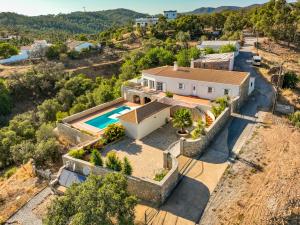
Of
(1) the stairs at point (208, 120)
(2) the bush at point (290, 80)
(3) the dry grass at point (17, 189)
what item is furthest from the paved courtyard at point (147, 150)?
(2) the bush at point (290, 80)

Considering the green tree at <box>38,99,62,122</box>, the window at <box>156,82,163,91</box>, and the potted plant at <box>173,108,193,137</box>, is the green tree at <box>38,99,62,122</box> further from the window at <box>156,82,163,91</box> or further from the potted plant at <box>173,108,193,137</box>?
the potted plant at <box>173,108,193,137</box>

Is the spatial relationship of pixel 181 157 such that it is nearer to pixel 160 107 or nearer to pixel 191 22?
pixel 160 107

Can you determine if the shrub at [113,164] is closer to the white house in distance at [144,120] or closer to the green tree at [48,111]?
the white house in distance at [144,120]

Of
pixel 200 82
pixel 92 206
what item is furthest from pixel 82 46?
pixel 92 206

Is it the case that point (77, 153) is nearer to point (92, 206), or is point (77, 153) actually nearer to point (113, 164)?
point (113, 164)

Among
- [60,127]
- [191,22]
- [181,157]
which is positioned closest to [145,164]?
[181,157]

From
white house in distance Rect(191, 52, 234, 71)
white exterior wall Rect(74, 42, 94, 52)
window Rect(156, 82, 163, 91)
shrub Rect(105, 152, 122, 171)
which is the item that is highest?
white house in distance Rect(191, 52, 234, 71)

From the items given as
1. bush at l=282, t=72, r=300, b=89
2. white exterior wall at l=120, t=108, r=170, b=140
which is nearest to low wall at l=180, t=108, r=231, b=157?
white exterior wall at l=120, t=108, r=170, b=140
